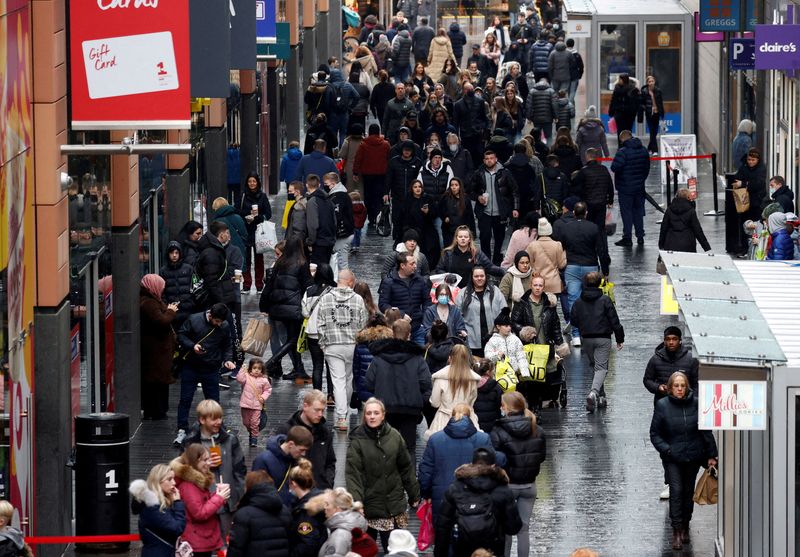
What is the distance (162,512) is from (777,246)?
11.6m

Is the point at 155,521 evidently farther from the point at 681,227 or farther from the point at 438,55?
the point at 438,55

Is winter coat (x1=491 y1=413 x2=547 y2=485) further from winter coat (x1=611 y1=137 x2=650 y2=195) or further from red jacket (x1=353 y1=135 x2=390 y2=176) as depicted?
red jacket (x1=353 y1=135 x2=390 y2=176)

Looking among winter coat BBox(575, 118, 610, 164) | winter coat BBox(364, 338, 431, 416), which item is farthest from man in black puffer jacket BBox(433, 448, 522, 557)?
winter coat BBox(575, 118, 610, 164)

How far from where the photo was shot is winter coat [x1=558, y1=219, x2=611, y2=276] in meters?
23.4

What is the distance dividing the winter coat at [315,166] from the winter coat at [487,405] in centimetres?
1290

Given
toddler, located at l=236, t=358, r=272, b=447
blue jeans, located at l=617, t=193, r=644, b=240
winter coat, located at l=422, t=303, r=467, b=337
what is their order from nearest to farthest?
toddler, located at l=236, t=358, r=272, b=447 < winter coat, located at l=422, t=303, r=467, b=337 < blue jeans, located at l=617, t=193, r=644, b=240

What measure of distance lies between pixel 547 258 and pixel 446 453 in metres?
8.46

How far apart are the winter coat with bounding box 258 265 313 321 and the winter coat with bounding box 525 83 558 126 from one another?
17.2m

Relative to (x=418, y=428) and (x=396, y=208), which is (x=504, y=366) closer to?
(x=418, y=428)

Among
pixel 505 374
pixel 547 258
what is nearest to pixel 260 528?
pixel 505 374

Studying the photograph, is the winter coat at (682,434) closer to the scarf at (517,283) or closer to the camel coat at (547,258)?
the scarf at (517,283)

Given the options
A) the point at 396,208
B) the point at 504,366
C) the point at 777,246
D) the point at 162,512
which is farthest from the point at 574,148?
the point at 162,512

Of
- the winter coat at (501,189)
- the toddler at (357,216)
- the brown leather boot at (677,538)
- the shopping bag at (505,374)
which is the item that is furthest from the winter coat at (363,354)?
the winter coat at (501,189)

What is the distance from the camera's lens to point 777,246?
23188mm
